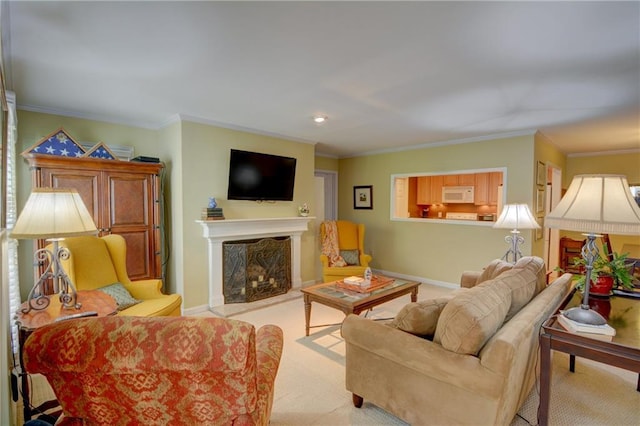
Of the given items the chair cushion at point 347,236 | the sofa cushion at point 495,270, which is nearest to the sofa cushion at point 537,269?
the sofa cushion at point 495,270

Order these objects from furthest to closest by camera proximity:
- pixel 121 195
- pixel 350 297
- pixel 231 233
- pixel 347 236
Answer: pixel 347 236
pixel 231 233
pixel 121 195
pixel 350 297

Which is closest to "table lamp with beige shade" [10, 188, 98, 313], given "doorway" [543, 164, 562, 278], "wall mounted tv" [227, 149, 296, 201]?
"wall mounted tv" [227, 149, 296, 201]

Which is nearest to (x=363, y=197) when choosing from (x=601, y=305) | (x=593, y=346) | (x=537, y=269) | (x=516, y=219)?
(x=516, y=219)

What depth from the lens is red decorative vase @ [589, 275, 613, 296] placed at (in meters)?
2.15

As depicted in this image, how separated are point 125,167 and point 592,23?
158 inches

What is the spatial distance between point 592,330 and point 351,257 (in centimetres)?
357

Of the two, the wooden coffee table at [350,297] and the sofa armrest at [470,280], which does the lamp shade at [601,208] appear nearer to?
the wooden coffee table at [350,297]

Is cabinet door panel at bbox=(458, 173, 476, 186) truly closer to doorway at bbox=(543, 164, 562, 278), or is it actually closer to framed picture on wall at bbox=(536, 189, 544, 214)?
doorway at bbox=(543, 164, 562, 278)

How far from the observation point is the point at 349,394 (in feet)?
7.30

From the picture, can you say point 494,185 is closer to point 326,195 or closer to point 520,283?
point 326,195

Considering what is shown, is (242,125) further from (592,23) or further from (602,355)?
(602,355)

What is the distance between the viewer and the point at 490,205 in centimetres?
653

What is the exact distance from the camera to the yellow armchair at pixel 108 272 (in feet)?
8.43

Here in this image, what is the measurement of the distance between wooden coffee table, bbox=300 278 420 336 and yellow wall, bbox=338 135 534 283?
1.98m
